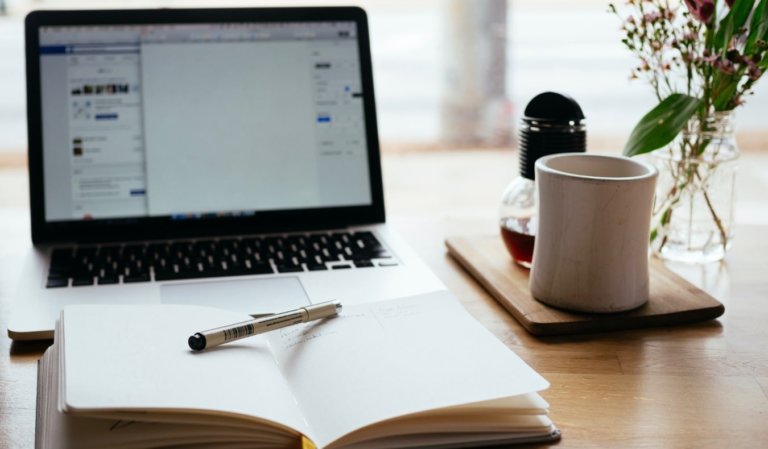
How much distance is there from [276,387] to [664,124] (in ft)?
1.79

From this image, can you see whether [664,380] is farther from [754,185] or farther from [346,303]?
[754,185]

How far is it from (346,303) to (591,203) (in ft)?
0.92

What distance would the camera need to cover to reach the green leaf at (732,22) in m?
0.95

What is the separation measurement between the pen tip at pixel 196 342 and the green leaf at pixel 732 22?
646mm

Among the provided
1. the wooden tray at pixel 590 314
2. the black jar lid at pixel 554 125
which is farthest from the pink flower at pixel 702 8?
the wooden tray at pixel 590 314

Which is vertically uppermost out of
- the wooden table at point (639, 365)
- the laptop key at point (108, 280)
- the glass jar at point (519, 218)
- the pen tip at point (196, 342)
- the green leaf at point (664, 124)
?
the green leaf at point (664, 124)

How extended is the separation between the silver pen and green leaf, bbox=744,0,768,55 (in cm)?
54

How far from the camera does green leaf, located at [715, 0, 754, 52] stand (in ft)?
3.12

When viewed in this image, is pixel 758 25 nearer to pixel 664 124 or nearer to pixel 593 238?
pixel 664 124

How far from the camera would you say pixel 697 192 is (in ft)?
3.42

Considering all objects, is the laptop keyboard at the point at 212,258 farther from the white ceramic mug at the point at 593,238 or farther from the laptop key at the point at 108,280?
the white ceramic mug at the point at 593,238

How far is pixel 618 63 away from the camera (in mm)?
4289

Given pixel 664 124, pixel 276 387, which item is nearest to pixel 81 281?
pixel 276 387

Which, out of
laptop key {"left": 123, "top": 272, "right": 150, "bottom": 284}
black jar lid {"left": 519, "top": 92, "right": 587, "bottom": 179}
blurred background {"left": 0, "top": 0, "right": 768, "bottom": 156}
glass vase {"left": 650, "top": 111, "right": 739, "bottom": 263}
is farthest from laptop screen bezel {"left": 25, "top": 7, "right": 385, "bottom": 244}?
blurred background {"left": 0, "top": 0, "right": 768, "bottom": 156}
